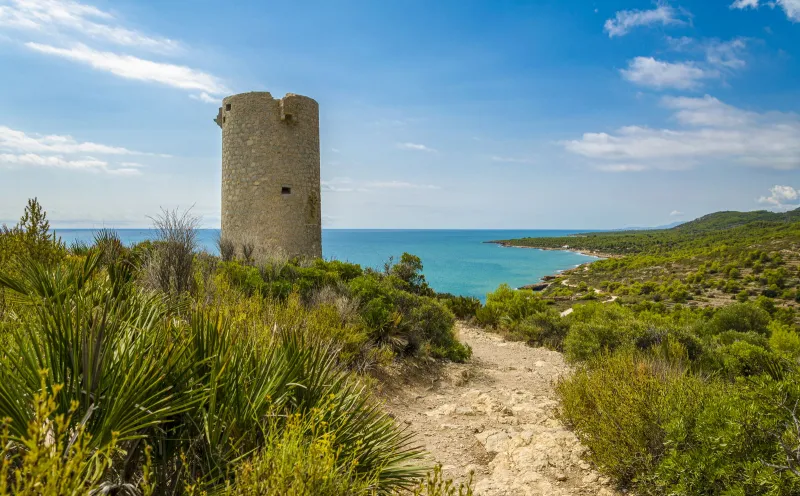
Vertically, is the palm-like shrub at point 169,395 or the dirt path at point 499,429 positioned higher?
the palm-like shrub at point 169,395

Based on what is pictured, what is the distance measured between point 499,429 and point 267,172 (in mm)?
9542

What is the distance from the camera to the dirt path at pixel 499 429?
3752 millimetres

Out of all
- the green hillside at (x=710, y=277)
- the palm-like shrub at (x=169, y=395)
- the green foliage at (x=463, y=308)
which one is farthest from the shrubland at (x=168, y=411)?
the green hillside at (x=710, y=277)

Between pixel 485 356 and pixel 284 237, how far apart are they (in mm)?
6429

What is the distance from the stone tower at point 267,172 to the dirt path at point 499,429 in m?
6.79

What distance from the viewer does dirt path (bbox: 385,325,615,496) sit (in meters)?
3.75

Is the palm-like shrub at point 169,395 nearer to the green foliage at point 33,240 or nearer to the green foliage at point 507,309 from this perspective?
the green foliage at point 33,240

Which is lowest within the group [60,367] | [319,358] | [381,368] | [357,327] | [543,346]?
[543,346]

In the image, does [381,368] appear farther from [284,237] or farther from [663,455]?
[284,237]

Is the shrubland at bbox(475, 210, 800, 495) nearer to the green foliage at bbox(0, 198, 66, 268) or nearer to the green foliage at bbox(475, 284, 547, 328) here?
the green foliage at bbox(475, 284, 547, 328)

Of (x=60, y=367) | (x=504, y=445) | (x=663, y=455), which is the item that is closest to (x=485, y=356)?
(x=504, y=445)

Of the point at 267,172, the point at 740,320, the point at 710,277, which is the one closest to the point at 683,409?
the point at 740,320

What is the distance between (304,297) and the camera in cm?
789

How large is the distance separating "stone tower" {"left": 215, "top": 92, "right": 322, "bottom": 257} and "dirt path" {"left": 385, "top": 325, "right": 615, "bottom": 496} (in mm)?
6789
